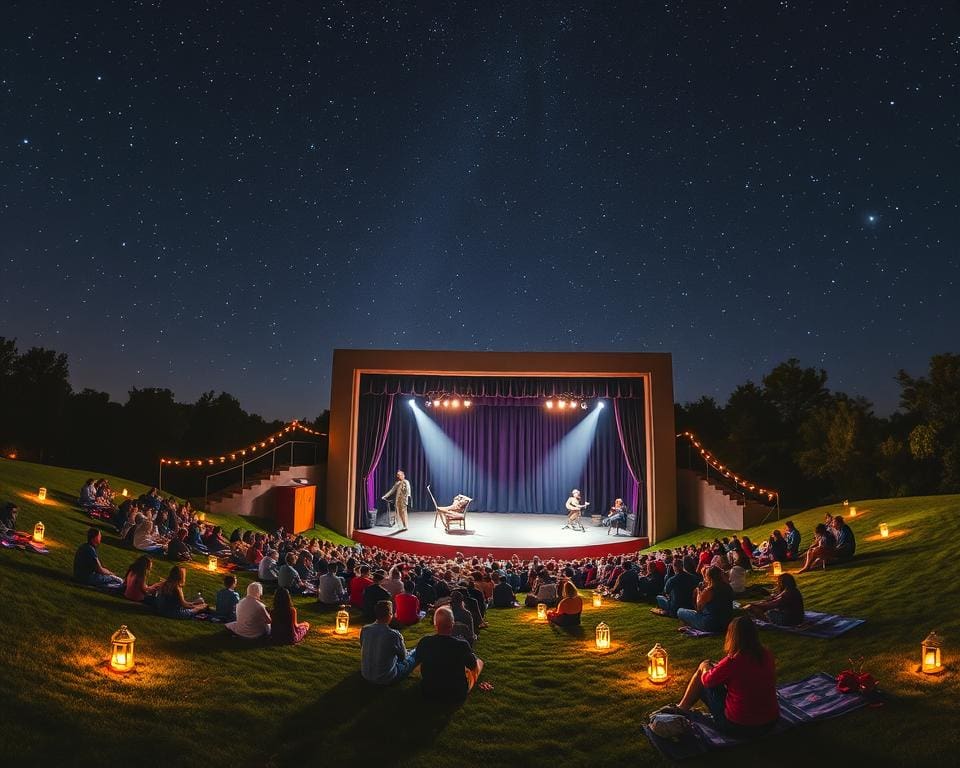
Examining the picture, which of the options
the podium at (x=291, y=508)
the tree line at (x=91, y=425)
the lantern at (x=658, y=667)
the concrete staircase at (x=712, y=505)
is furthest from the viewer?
the tree line at (x=91, y=425)

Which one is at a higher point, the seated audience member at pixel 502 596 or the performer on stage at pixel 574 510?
the performer on stage at pixel 574 510

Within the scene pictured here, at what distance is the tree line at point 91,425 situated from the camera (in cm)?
3082

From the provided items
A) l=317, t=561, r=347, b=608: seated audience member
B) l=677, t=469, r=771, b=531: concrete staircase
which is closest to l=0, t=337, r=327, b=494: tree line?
l=677, t=469, r=771, b=531: concrete staircase

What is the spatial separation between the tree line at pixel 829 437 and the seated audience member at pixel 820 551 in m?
11.4

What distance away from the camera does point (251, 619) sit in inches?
270

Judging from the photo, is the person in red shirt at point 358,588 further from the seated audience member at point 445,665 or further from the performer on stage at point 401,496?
the performer on stage at point 401,496

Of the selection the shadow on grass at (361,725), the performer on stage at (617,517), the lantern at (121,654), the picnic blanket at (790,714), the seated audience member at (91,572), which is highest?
Result: the performer on stage at (617,517)

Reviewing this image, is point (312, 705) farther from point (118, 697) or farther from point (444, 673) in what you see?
point (118, 697)

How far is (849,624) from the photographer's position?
6.89 meters

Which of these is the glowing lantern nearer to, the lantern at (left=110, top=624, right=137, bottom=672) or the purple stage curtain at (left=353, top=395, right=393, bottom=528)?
the lantern at (left=110, top=624, right=137, bottom=672)

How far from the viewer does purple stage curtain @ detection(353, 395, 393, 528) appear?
2114 centimetres

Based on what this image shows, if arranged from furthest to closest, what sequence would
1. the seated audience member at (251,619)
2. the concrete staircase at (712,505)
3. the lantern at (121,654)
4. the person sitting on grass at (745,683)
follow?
the concrete staircase at (712,505) → the seated audience member at (251,619) → the lantern at (121,654) → the person sitting on grass at (745,683)

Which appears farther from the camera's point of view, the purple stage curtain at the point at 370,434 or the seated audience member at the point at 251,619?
the purple stage curtain at the point at 370,434

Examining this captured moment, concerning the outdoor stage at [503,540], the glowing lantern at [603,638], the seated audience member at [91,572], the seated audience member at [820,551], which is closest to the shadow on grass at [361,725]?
the glowing lantern at [603,638]
